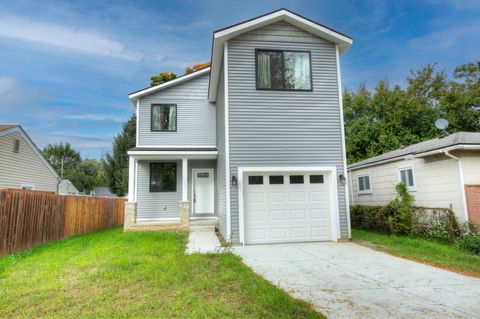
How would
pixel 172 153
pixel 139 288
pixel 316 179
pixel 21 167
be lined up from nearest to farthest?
pixel 139 288
pixel 316 179
pixel 172 153
pixel 21 167

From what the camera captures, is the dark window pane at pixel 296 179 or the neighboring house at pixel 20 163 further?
the neighboring house at pixel 20 163

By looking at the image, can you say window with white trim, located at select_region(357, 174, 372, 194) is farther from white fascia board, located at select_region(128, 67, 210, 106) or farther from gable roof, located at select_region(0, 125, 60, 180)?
gable roof, located at select_region(0, 125, 60, 180)

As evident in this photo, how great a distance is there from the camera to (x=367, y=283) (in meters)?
4.71

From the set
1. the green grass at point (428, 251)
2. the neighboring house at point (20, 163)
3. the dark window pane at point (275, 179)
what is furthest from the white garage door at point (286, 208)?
the neighboring house at point (20, 163)

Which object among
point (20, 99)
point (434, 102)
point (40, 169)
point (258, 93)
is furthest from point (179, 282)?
point (20, 99)

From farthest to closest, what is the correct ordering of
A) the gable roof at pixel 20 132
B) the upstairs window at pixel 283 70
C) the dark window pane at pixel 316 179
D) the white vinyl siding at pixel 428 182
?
1. the gable roof at pixel 20 132
2. the upstairs window at pixel 283 70
3. the dark window pane at pixel 316 179
4. the white vinyl siding at pixel 428 182

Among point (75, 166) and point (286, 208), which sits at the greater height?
point (75, 166)

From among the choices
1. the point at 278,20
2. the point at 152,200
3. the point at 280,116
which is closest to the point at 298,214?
the point at 280,116

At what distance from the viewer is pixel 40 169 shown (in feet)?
57.0

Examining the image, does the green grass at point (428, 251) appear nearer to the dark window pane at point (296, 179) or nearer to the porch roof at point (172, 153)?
the dark window pane at point (296, 179)

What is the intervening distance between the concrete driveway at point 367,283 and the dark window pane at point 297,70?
501 centimetres

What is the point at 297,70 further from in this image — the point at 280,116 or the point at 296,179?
the point at 296,179

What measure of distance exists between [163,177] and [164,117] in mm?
2735

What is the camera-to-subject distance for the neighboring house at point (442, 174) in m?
8.12
